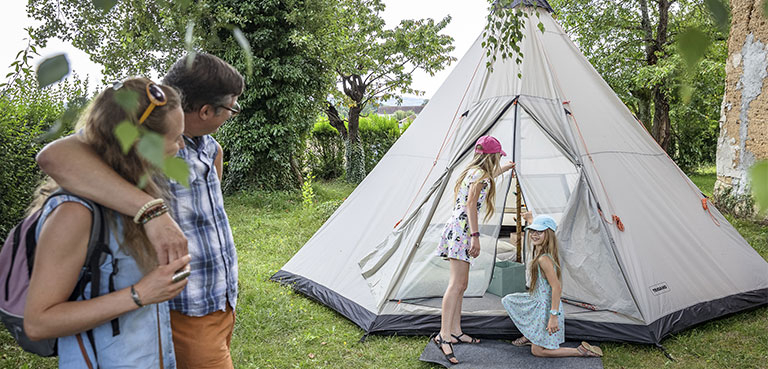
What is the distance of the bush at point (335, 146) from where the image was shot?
1262 centimetres

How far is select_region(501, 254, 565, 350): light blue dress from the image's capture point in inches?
127

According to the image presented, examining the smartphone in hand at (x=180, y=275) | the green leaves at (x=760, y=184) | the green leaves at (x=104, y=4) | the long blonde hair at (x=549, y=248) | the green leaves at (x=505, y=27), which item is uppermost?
the green leaves at (x=505, y=27)

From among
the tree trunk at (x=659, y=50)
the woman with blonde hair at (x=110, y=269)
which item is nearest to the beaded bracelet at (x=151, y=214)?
the woman with blonde hair at (x=110, y=269)

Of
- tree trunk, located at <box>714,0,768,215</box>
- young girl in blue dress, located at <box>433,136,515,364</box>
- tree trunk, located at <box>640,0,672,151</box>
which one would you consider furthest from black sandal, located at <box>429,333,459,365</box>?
tree trunk, located at <box>640,0,672,151</box>

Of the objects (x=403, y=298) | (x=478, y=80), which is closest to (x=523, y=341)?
(x=403, y=298)

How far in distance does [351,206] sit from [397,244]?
929 millimetres

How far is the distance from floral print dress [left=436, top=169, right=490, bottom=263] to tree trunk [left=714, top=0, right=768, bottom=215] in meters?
4.03

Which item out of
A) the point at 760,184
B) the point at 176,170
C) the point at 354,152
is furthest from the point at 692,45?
→ the point at 354,152

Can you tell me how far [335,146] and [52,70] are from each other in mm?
12248

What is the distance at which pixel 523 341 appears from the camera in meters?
3.44

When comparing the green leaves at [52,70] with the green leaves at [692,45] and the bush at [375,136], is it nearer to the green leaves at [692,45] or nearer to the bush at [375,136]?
the green leaves at [692,45]

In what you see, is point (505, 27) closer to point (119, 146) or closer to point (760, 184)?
point (119, 146)

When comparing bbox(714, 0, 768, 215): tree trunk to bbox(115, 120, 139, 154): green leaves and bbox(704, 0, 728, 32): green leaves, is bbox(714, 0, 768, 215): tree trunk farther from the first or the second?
bbox(115, 120, 139, 154): green leaves

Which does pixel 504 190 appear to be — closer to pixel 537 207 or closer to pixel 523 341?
pixel 537 207
